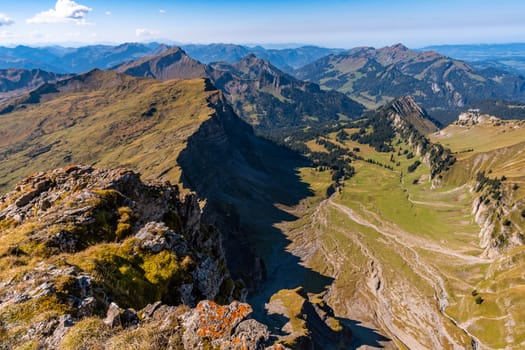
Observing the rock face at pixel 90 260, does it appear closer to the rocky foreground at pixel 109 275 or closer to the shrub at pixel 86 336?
the rocky foreground at pixel 109 275

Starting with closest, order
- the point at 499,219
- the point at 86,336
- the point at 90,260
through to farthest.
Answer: the point at 86,336, the point at 90,260, the point at 499,219

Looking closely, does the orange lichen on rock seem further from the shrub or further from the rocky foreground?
the shrub

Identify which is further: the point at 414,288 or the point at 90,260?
the point at 414,288

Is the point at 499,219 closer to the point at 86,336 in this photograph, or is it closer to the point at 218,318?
the point at 218,318

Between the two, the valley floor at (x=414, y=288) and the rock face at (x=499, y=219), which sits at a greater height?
the rock face at (x=499, y=219)

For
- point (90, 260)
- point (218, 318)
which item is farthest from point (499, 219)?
point (90, 260)

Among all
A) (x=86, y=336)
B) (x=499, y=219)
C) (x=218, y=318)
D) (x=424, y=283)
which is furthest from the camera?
(x=499, y=219)

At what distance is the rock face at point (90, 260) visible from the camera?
20419mm

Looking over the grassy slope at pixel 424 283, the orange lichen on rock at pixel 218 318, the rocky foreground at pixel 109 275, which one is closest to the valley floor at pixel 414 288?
the grassy slope at pixel 424 283

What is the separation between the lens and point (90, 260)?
95.6 feet

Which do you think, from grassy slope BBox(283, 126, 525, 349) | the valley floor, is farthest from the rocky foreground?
grassy slope BBox(283, 126, 525, 349)

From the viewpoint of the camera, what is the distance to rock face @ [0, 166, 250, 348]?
2042 cm

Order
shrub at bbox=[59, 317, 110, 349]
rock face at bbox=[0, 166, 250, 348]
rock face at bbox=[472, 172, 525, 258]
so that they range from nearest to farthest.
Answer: shrub at bbox=[59, 317, 110, 349]
rock face at bbox=[0, 166, 250, 348]
rock face at bbox=[472, 172, 525, 258]

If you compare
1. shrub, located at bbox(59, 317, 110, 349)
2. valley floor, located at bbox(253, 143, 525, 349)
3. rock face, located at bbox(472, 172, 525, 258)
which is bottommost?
valley floor, located at bbox(253, 143, 525, 349)
